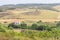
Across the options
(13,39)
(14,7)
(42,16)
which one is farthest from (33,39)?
(14,7)

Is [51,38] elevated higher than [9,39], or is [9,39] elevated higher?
[9,39]

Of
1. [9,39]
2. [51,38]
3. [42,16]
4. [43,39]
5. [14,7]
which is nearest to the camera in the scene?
[9,39]

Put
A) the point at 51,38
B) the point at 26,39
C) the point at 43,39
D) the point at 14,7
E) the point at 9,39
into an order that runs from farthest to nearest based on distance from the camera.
→ the point at 14,7 < the point at 51,38 < the point at 43,39 < the point at 26,39 < the point at 9,39

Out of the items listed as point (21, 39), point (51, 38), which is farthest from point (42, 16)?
point (21, 39)

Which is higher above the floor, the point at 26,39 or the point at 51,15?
the point at 26,39

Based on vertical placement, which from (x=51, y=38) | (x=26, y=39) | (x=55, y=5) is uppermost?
(x=26, y=39)

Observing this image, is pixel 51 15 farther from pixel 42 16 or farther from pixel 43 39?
pixel 43 39

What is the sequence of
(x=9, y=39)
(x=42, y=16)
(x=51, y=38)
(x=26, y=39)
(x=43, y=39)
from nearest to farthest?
(x=9, y=39), (x=26, y=39), (x=43, y=39), (x=51, y=38), (x=42, y=16)

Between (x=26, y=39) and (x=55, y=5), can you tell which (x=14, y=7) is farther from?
(x=26, y=39)

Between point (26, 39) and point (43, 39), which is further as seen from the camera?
point (43, 39)
